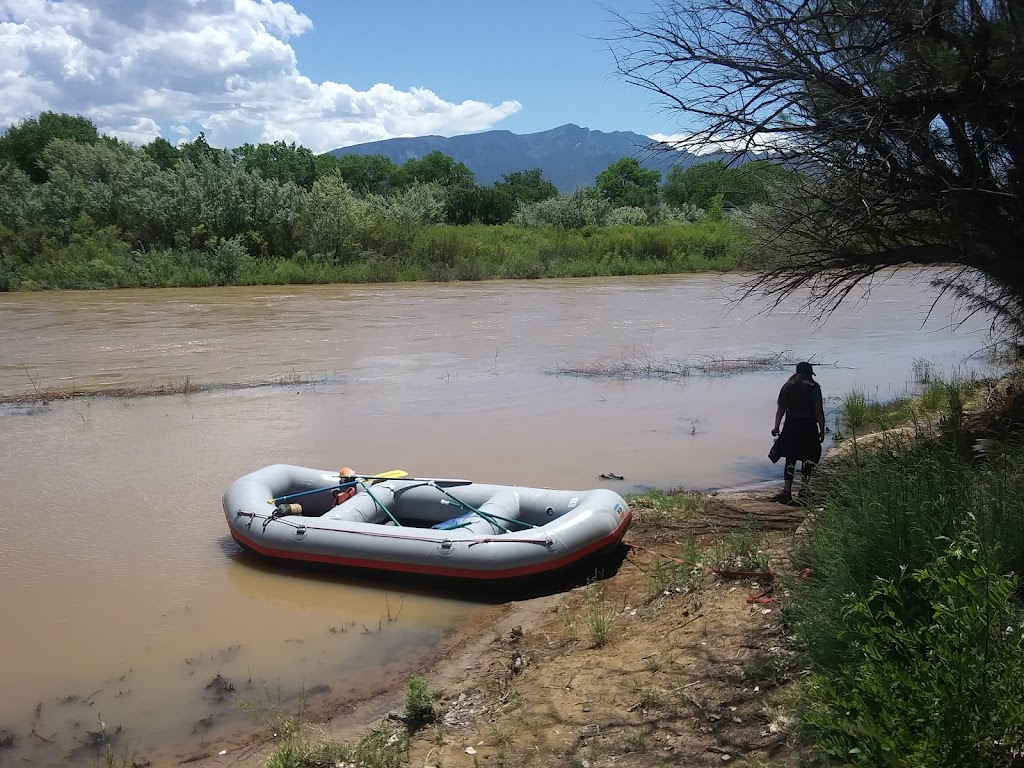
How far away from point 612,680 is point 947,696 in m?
2.02

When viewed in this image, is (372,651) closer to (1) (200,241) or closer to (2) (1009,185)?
(2) (1009,185)

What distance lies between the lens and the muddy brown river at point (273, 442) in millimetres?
5605

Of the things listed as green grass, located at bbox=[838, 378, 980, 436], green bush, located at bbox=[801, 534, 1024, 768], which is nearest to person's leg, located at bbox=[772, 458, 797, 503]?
green grass, located at bbox=[838, 378, 980, 436]

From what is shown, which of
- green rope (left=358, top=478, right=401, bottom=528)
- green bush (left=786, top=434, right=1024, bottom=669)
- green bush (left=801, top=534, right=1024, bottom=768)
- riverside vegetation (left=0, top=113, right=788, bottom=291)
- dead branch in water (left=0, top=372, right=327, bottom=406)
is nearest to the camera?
green bush (left=801, top=534, right=1024, bottom=768)

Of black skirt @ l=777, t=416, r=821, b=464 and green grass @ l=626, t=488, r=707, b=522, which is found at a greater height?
black skirt @ l=777, t=416, r=821, b=464

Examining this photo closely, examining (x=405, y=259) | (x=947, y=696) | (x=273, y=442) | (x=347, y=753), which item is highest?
(x=405, y=259)

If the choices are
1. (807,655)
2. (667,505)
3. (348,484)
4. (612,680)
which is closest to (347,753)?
(612,680)

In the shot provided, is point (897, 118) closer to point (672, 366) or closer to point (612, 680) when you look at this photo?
point (612, 680)

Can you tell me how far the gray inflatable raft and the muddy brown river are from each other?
258 millimetres

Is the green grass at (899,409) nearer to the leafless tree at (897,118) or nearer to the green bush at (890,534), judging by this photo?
the leafless tree at (897,118)

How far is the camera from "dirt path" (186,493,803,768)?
352 centimetres

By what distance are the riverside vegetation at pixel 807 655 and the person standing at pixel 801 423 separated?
1705 millimetres

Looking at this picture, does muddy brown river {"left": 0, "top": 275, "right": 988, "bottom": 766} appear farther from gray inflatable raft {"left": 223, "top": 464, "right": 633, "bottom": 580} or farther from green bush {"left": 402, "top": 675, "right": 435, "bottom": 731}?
green bush {"left": 402, "top": 675, "right": 435, "bottom": 731}

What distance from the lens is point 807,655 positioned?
349cm
